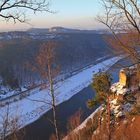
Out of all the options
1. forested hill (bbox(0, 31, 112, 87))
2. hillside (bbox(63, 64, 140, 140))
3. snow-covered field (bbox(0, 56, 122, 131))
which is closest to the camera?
hillside (bbox(63, 64, 140, 140))

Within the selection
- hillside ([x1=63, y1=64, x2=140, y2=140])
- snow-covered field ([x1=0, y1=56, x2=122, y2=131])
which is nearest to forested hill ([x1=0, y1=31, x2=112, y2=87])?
snow-covered field ([x1=0, y1=56, x2=122, y2=131])

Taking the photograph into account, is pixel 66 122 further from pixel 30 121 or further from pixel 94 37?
pixel 94 37

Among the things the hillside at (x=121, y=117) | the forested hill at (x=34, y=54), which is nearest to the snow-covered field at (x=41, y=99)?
the hillside at (x=121, y=117)

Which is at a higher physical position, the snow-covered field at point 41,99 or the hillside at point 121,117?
the hillside at point 121,117

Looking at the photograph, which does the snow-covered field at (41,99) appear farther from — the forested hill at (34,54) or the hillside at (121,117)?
the forested hill at (34,54)

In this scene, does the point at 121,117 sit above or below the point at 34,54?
above

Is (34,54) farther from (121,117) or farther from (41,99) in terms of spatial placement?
(121,117)

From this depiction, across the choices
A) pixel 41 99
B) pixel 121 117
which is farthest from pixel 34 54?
pixel 121 117

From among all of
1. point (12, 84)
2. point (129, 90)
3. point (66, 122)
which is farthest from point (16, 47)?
point (129, 90)

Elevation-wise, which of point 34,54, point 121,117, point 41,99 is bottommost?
point 41,99

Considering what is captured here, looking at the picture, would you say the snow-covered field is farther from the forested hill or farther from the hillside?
the forested hill

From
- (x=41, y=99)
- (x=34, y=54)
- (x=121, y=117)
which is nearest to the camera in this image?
(x=121, y=117)
